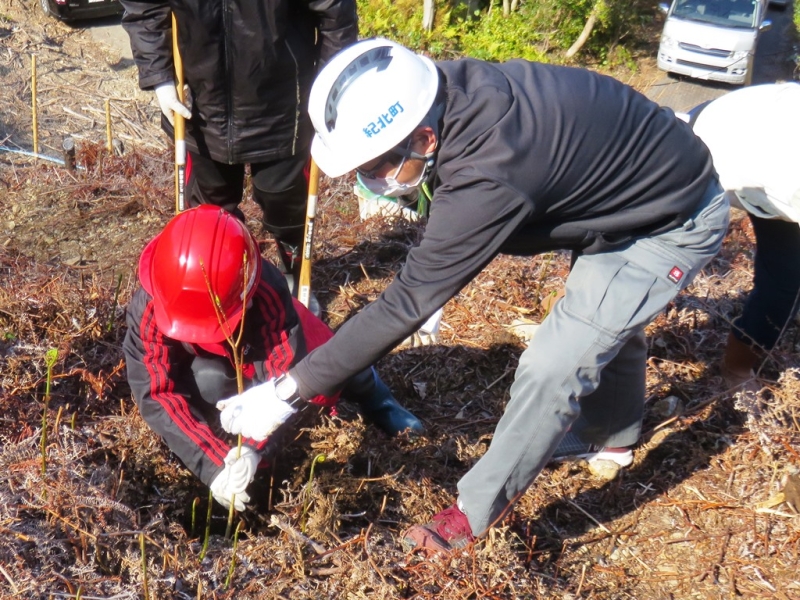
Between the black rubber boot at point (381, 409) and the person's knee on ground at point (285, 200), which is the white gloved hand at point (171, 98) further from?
the black rubber boot at point (381, 409)

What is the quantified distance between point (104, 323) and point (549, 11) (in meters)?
10.2

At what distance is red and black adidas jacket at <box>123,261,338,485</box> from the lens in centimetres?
284

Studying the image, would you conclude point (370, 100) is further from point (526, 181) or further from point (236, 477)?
point (236, 477)

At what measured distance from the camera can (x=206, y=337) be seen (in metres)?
2.70

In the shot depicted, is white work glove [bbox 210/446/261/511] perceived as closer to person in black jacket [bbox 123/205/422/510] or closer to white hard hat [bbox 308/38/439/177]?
person in black jacket [bbox 123/205/422/510]

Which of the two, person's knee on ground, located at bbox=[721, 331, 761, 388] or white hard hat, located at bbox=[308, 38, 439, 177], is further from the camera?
person's knee on ground, located at bbox=[721, 331, 761, 388]

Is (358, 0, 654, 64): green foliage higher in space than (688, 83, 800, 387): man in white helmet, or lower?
lower

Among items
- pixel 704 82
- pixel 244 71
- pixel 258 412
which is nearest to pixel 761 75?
pixel 704 82

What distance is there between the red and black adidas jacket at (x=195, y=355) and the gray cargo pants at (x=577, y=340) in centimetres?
67

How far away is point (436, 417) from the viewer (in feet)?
12.0

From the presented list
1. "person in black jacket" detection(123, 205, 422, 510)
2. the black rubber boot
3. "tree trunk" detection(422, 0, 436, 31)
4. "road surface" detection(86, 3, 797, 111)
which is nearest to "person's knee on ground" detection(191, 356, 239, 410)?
"person in black jacket" detection(123, 205, 422, 510)

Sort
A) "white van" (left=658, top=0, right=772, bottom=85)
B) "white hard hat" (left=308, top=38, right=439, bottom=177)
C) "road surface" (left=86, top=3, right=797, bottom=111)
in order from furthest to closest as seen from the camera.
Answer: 1. "white van" (left=658, top=0, right=772, bottom=85)
2. "road surface" (left=86, top=3, right=797, bottom=111)
3. "white hard hat" (left=308, top=38, right=439, bottom=177)

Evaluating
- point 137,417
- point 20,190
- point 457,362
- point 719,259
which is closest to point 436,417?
point 457,362

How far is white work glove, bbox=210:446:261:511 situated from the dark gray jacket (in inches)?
18.7
